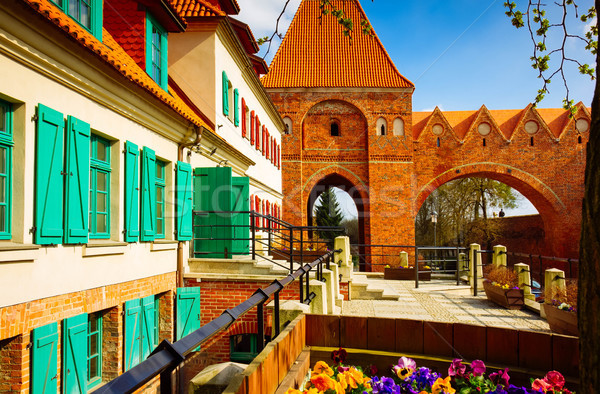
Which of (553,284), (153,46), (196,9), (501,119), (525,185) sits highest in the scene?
(501,119)

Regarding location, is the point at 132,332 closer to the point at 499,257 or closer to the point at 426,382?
the point at 426,382

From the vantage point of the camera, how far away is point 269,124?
21203 mm

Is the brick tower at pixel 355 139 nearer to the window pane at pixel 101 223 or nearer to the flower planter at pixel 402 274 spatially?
the flower planter at pixel 402 274

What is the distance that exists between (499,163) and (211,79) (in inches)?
799

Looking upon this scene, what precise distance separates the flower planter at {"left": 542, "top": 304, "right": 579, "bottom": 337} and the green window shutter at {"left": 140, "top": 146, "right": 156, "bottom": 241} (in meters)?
6.96

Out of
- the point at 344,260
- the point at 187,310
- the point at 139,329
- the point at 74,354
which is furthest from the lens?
the point at 344,260

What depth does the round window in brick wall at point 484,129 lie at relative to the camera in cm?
2747

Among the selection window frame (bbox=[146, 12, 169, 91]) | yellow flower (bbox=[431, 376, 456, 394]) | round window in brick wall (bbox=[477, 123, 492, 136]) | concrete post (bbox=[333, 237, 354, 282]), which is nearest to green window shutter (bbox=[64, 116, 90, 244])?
window frame (bbox=[146, 12, 169, 91])

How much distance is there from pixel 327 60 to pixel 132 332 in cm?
2257

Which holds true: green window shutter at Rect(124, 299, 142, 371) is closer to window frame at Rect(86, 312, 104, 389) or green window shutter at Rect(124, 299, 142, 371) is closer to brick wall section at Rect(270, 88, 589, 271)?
window frame at Rect(86, 312, 104, 389)

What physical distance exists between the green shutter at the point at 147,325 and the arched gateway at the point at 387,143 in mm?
17924

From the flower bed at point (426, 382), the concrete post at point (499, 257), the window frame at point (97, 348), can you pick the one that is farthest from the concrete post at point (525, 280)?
the flower bed at point (426, 382)

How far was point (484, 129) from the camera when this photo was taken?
27516 mm

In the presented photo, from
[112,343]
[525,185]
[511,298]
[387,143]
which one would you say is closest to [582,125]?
[525,185]
